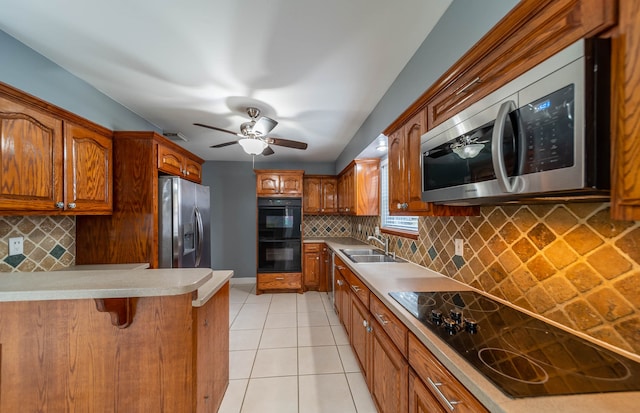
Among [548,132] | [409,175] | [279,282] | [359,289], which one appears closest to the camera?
[548,132]

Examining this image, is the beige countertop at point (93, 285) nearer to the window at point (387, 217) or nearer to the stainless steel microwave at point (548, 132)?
the stainless steel microwave at point (548, 132)

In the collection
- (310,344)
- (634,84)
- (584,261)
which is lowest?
(310,344)

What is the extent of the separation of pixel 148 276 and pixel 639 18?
6.63 ft

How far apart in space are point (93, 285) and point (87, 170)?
4.12 feet

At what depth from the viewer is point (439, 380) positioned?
0.90m

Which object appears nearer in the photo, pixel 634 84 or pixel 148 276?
pixel 634 84

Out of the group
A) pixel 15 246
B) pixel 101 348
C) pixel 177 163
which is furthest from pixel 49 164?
pixel 101 348

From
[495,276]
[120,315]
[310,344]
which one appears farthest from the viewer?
[310,344]

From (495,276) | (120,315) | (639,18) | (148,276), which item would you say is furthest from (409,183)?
(120,315)

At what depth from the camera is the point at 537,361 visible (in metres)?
0.79

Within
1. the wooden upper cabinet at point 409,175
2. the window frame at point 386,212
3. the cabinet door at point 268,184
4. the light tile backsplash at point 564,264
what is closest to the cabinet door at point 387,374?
the light tile backsplash at point 564,264

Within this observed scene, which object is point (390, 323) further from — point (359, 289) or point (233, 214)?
point (233, 214)

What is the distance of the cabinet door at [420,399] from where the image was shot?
0.94m

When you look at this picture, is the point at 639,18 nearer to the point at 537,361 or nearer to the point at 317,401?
the point at 537,361
